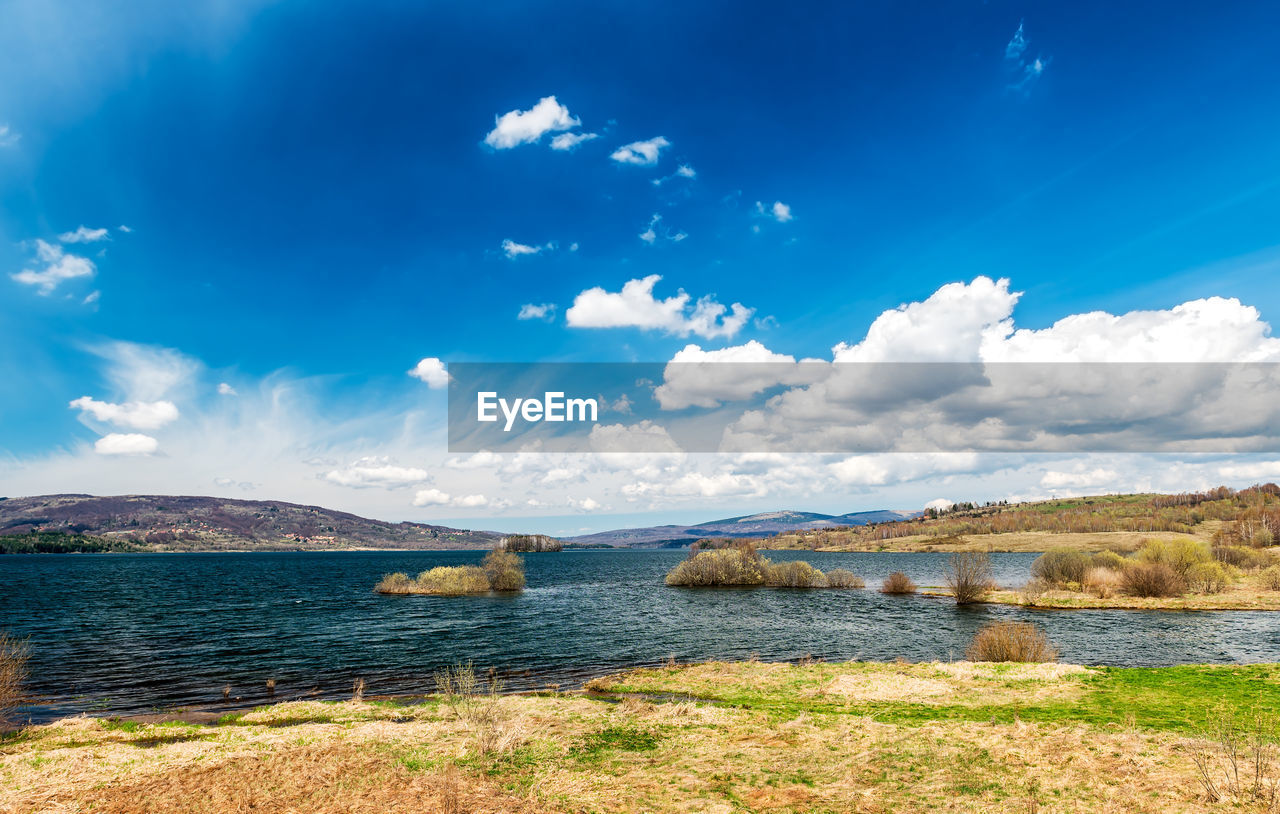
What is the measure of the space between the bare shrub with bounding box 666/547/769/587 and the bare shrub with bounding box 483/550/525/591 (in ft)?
101

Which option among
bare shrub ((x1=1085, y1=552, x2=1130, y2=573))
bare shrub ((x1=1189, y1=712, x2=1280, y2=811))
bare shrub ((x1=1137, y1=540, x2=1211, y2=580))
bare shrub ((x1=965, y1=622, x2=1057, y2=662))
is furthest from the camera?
bare shrub ((x1=1085, y1=552, x2=1130, y2=573))

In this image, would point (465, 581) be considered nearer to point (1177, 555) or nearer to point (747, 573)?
point (747, 573)

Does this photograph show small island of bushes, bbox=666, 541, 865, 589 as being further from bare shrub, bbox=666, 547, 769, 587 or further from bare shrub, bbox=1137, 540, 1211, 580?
bare shrub, bbox=1137, 540, 1211, 580

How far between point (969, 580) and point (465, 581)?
7720cm

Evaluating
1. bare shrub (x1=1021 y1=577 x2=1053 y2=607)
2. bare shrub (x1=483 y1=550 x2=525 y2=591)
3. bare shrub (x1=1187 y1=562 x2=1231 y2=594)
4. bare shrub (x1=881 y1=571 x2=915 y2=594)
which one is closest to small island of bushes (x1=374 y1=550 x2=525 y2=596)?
bare shrub (x1=483 y1=550 x2=525 y2=591)

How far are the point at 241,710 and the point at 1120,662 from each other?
56.1 meters

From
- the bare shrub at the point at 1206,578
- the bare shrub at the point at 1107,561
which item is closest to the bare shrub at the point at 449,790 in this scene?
the bare shrub at the point at 1206,578

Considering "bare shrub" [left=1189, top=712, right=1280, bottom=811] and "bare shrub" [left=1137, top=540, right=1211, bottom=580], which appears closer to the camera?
"bare shrub" [left=1189, top=712, right=1280, bottom=811]

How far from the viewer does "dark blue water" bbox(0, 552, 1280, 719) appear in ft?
133

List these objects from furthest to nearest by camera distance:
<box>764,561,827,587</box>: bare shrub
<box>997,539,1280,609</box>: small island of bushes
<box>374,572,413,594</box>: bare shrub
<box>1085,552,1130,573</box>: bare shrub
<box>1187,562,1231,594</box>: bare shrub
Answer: <box>764,561,827,587</box>: bare shrub
<box>374,572,413,594</box>: bare shrub
<box>1085,552,1130,573</box>: bare shrub
<box>1187,562,1231,594</box>: bare shrub
<box>997,539,1280,609</box>: small island of bushes

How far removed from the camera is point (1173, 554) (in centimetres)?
8219

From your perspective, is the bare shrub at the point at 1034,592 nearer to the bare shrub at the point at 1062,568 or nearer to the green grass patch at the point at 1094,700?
the bare shrub at the point at 1062,568

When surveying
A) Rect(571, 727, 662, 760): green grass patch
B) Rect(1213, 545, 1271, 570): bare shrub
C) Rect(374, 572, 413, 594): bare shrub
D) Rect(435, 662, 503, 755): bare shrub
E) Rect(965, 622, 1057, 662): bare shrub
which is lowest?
Rect(1213, 545, 1271, 570): bare shrub

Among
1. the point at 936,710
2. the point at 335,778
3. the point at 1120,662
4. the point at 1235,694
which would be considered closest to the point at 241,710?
the point at 335,778
